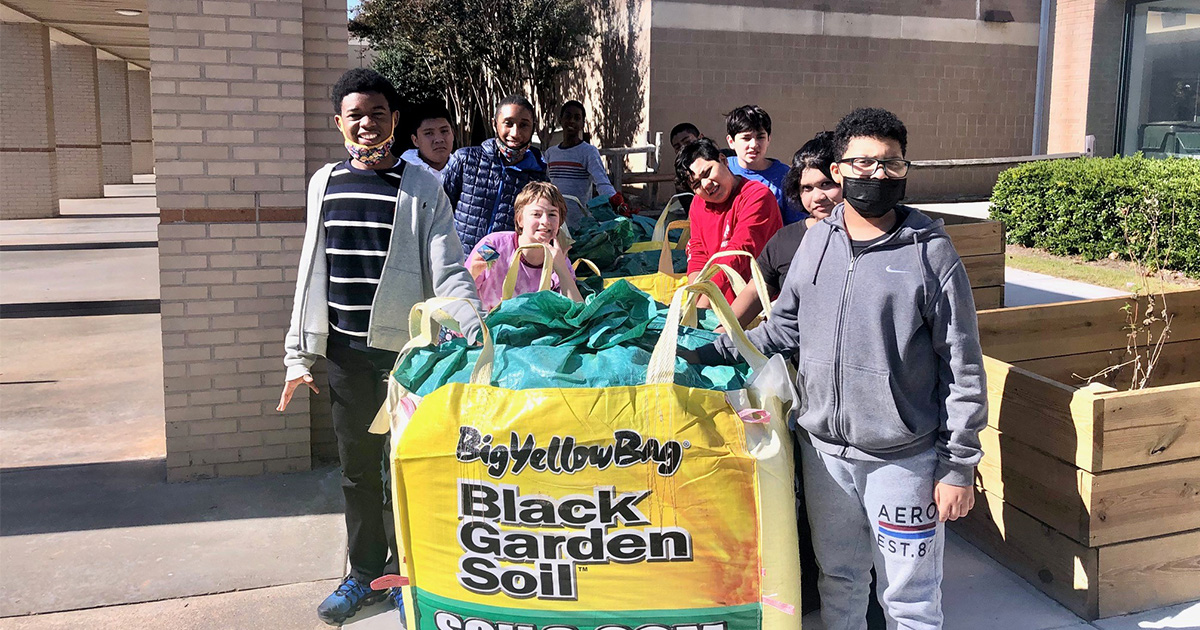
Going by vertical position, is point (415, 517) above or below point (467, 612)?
above

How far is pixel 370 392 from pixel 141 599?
3.99 feet

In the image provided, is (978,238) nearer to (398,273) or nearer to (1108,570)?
(1108,570)

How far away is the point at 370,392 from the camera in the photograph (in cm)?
360

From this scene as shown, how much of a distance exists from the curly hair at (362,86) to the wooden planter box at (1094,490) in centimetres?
245

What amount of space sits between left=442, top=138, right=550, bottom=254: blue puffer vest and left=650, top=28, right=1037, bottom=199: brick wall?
12008 mm

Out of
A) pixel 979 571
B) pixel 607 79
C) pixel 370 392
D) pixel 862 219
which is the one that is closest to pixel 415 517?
pixel 370 392

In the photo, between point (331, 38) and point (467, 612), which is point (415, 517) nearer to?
point (467, 612)

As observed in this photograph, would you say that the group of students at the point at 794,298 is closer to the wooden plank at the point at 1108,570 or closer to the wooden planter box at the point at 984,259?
the wooden plank at the point at 1108,570

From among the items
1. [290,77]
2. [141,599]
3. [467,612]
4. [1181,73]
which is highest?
[1181,73]

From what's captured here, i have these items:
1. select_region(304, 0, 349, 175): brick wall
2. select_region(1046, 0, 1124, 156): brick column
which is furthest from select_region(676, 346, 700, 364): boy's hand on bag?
select_region(1046, 0, 1124, 156): brick column

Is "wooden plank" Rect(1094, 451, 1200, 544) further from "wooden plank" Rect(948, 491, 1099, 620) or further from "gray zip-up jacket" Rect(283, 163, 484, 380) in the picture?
"gray zip-up jacket" Rect(283, 163, 484, 380)

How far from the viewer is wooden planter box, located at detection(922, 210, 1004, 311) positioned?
628cm

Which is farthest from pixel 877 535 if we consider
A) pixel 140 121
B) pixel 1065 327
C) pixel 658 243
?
pixel 140 121

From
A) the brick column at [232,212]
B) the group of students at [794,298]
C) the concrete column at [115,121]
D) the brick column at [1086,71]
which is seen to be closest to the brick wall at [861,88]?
the brick column at [1086,71]
